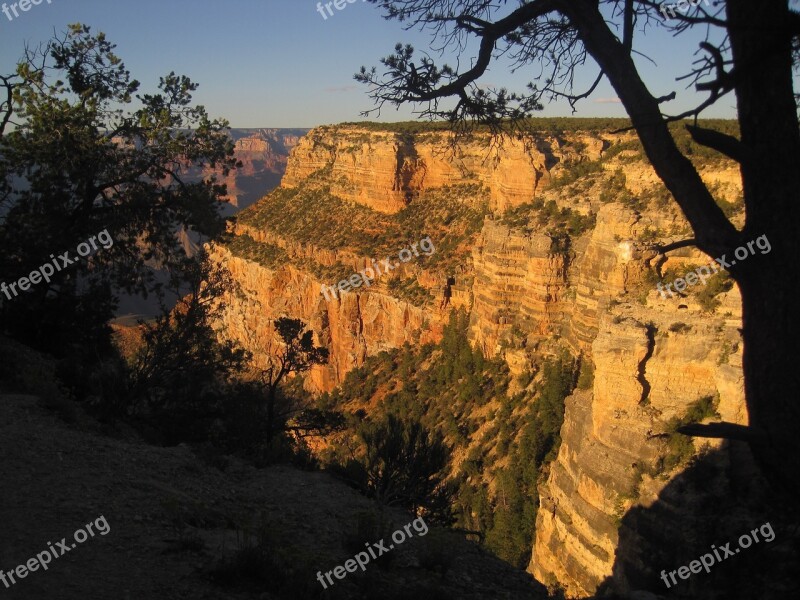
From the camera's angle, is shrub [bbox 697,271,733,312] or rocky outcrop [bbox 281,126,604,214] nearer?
shrub [bbox 697,271,733,312]

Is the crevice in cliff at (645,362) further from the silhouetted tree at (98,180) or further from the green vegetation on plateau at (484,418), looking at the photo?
the silhouetted tree at (98,180)

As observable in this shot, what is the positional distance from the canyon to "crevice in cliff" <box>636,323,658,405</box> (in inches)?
1.4

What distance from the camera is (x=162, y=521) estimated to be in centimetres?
551

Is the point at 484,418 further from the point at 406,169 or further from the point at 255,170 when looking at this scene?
the point at 255,170

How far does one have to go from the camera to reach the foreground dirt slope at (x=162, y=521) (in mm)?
4418

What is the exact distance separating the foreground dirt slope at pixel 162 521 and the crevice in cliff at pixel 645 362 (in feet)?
28.7

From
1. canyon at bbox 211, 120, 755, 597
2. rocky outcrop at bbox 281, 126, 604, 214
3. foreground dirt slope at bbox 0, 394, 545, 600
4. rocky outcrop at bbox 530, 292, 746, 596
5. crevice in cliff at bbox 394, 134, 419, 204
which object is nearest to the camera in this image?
foreground dirt slope at bbox 0, 394, 545, 600

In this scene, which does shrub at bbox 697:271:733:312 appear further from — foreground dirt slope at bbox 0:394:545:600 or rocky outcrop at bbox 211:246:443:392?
rocky outcrop at bbox 211:246:443:392

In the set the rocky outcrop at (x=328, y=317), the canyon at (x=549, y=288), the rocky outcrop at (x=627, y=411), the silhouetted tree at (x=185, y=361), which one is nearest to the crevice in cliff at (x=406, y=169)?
the canyon at (x=549, y=288)

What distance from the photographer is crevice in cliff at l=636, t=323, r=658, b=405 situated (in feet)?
46.8

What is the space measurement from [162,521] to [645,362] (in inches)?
467

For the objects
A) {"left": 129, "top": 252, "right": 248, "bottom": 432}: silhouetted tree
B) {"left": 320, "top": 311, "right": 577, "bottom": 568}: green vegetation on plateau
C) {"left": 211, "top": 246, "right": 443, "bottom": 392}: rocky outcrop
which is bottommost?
{"left": 320, "top": 311, "right": 577, "bottom": 568}: green vegetation on plateau

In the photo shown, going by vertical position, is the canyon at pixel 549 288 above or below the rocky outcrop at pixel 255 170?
below

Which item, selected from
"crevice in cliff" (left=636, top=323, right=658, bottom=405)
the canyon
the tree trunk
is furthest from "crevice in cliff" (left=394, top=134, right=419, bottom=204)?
the tree trunk
